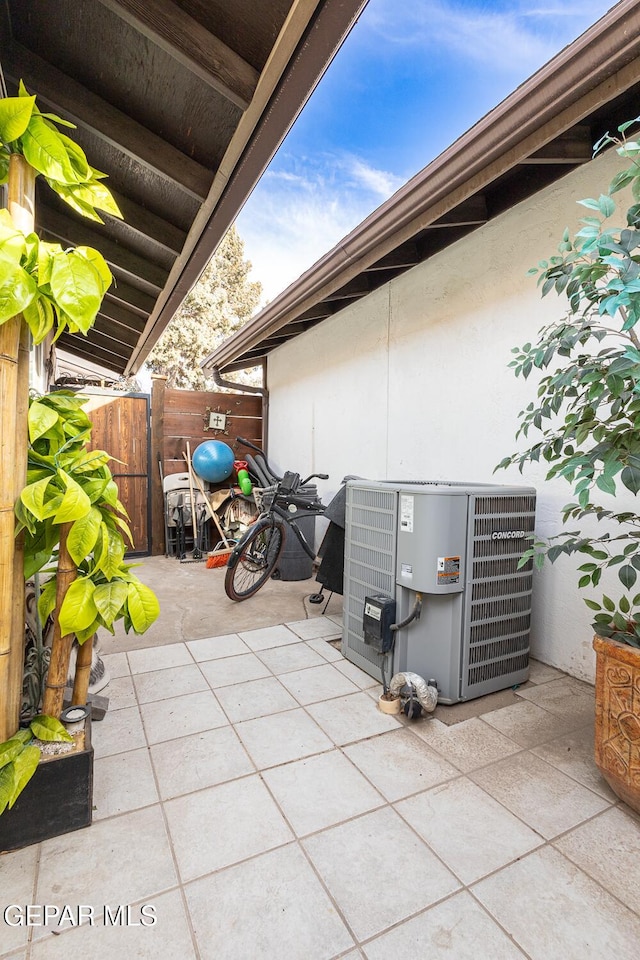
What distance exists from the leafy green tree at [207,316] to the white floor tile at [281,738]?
12.5 m

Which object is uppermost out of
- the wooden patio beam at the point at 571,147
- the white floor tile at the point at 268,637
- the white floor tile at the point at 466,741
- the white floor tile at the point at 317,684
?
the wooden patio beam at the point at 571,147

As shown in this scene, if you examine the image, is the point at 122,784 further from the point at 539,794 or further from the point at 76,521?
the point at 539,794

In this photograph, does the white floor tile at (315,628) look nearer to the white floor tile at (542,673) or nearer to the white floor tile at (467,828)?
the white floor tile at (542,673)

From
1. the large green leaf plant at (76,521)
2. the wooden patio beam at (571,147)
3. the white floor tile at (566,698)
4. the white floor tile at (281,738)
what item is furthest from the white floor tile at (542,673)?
the wooden patio beam at (571,147)

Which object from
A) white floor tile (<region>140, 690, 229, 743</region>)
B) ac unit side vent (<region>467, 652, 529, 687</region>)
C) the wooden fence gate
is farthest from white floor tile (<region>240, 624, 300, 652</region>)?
the wooden fence gate

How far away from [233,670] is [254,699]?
350 millimetres

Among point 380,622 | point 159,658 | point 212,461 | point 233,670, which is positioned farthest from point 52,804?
point 212,461

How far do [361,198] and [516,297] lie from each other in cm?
1134

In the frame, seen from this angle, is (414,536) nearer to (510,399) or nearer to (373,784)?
(373,784)

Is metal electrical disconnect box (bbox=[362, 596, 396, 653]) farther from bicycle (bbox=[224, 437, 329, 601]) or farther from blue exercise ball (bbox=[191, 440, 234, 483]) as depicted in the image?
blue exercise ball (bbox=[191, 440, 234, 483])

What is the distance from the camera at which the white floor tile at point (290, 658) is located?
2592 mm

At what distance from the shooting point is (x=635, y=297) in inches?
43.4

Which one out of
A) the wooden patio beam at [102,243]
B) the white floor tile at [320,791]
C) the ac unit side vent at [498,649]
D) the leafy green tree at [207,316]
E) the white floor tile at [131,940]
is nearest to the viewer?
the white floor tile at [131,940]

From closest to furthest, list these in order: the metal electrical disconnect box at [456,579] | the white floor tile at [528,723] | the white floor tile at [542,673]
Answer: the white floor tile at [528,723] < the metal electrical disconnect box at [456,579] < the white floor tile at [542,673]
